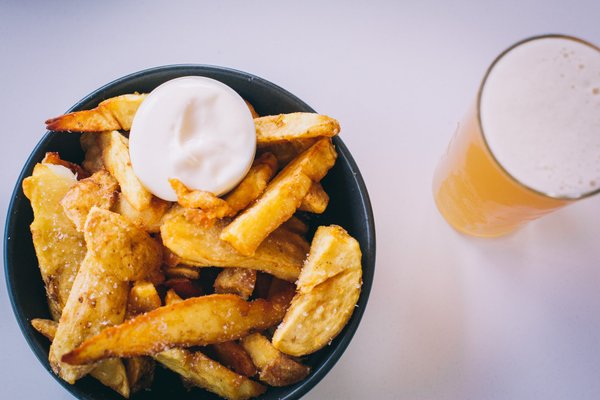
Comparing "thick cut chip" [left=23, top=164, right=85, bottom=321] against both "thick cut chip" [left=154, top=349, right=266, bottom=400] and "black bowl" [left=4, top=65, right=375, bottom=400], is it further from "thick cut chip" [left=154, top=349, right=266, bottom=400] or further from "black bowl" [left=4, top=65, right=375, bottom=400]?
"thick cut chip" [left=154, top=349, right=266, bottom=400]

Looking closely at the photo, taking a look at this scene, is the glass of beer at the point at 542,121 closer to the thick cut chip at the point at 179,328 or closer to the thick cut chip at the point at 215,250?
the thick cut chip at the point at 215,250

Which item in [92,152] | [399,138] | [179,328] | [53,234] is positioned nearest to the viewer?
[179,328]

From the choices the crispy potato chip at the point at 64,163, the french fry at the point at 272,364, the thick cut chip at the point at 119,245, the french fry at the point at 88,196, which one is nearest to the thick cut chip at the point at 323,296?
the french fry at the point at 272,364

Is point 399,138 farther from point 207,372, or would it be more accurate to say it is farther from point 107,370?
point 107,370

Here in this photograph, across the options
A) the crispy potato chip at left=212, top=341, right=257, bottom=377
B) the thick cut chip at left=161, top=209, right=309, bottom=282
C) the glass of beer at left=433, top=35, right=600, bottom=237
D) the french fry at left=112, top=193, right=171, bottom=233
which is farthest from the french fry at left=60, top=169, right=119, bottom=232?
the glass of beer at left=433, top=35, right=600, bottom=237

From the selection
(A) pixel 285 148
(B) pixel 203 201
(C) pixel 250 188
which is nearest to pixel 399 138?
(A) pixel 285 148
